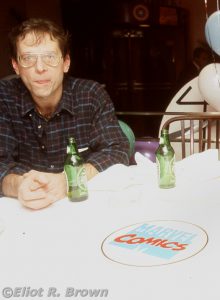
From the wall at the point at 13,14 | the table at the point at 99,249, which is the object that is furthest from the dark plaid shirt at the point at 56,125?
the wall at the point at 13,14

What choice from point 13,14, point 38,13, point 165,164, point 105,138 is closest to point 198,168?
point 165,164

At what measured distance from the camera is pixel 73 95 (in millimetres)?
1825

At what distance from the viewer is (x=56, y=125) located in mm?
1794

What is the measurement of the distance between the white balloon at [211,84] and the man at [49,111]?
1.42 m

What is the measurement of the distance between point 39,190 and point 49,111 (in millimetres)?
642

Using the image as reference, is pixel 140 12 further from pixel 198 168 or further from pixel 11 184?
pixel 11 184

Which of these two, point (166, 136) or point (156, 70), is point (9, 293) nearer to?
point (166, 136)

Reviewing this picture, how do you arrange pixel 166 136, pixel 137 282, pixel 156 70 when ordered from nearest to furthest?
pixel 137 282 → pixel 166 136 → pixel 156 70

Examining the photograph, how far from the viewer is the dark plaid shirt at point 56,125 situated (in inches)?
69.7

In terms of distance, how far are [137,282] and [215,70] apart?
256cm

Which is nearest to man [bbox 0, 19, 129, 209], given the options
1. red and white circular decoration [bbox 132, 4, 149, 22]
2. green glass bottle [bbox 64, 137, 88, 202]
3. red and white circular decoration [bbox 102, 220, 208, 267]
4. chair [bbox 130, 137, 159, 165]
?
green glass bottle [bbox 64, 137, 88, 202]

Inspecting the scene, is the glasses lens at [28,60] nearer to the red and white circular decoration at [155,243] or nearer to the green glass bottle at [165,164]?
the green glass bottle at [165,164]

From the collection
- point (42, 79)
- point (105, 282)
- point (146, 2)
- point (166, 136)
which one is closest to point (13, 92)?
point (42, 79)

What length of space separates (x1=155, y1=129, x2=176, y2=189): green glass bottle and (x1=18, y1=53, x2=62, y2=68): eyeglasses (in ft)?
1.90
